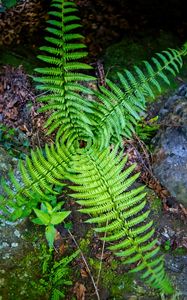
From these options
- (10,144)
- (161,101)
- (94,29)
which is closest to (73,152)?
(10,144)

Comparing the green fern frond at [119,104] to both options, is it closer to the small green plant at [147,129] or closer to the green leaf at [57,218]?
the small green plant at [147,129]

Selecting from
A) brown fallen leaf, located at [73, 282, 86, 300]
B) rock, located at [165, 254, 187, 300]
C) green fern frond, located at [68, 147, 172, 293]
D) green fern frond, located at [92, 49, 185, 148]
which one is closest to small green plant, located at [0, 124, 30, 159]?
green fern frond, located at [68, 147, 172, 293]

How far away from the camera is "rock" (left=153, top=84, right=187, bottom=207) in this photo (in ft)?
14.1

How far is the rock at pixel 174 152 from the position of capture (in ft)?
14.1

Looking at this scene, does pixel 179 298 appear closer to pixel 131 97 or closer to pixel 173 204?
pixel 173 204

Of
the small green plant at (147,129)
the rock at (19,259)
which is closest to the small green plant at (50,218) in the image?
the rock at (19,259)

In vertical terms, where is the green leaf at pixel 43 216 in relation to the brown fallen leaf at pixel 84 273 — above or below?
above

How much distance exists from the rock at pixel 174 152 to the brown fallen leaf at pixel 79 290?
1.53m

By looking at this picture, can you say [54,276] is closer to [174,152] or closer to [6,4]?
[174,152]

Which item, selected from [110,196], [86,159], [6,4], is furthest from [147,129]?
[6,4]

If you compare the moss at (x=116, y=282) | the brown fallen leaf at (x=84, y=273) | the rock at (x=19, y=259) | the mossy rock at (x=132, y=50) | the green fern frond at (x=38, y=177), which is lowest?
the moss at (x=116, y=282)

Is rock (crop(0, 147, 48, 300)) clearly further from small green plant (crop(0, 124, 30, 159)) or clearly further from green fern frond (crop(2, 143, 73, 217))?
small green plant (crop(0, 124, 30, 159))

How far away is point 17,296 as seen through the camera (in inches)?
138

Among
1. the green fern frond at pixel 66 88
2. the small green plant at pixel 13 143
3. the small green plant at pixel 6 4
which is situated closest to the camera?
the green fern frond at pixel 66 88
